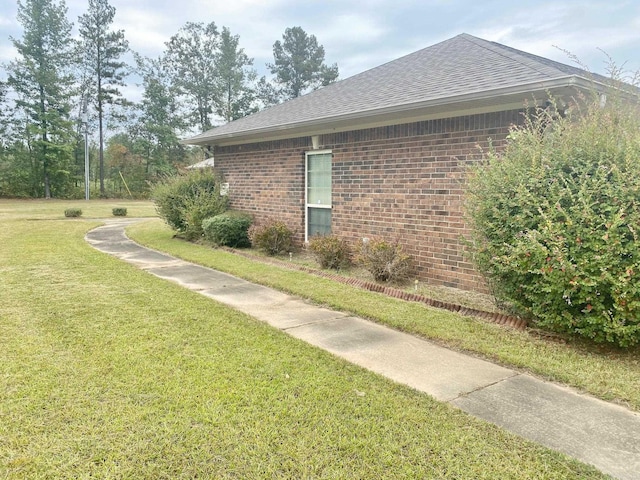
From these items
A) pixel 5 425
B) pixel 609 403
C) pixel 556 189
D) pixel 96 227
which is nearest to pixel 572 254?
pixel 556 189

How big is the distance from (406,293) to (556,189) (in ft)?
8.33

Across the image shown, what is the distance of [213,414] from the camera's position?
279cm

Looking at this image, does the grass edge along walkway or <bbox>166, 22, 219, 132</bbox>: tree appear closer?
the grass edge along walkway

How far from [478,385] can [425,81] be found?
5837mm

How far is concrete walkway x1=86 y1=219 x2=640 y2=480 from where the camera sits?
2.56 meters

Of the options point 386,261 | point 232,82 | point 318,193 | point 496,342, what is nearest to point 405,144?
point 386,261

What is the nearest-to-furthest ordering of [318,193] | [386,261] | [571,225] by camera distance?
[571,225] → [386,261] → [318,193]

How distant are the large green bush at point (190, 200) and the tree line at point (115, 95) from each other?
28286mm

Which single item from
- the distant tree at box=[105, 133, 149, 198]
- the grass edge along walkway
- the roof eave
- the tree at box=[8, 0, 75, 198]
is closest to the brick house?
the roof eave

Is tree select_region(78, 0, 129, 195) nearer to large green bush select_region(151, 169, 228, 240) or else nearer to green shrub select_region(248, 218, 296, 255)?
large green bush select_region(151, 169, 228, 240)

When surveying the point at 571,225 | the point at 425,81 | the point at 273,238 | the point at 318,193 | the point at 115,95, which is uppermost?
the point at 115,95

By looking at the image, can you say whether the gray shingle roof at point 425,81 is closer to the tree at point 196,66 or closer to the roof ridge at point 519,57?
the roof ridge at point 519,57

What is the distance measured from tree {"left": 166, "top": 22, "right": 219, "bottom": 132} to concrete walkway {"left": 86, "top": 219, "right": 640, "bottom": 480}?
3882cm

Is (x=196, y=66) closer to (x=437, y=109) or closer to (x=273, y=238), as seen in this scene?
(x=273, y=238)
